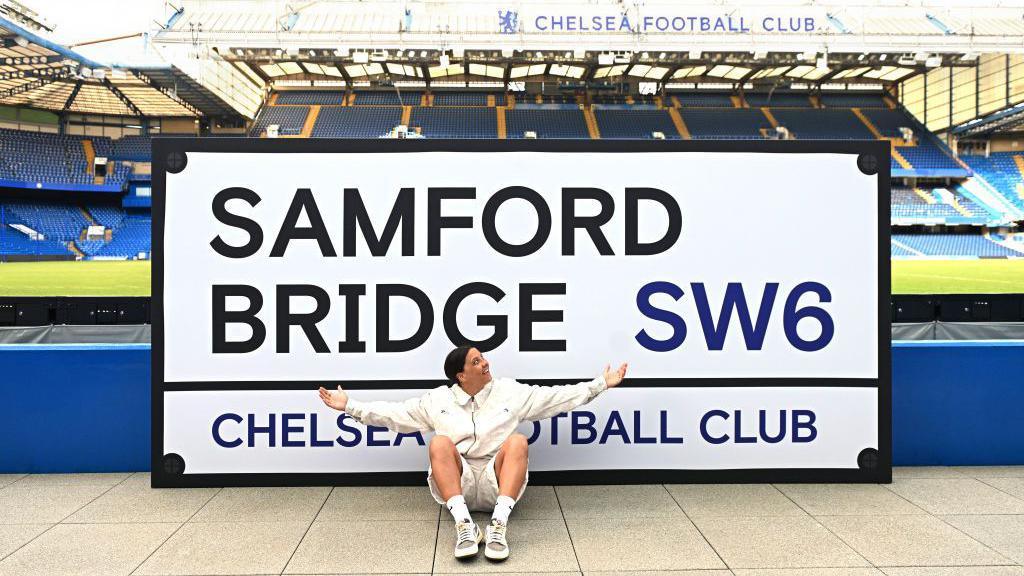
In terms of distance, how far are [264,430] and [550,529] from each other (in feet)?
5.51

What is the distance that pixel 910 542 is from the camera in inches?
109

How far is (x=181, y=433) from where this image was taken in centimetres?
346

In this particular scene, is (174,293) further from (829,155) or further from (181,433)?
(829,155)

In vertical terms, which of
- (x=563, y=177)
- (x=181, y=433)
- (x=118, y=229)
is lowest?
(x=181, y=433)

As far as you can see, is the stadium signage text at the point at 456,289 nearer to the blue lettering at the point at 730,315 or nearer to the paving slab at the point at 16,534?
the blue lettering at the point at 730,315

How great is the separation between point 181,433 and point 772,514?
3127 millimetres

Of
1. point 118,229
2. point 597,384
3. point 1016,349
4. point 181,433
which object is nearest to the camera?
point 597,384

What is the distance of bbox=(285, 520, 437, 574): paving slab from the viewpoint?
254cm

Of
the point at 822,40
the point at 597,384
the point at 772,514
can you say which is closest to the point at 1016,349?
the point at 772,514

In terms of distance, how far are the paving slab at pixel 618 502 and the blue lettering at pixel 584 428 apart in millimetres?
253

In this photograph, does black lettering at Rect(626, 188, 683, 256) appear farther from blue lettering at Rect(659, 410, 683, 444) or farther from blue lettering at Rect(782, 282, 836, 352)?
blue lettering at Rect(659, 410, 683, 444)

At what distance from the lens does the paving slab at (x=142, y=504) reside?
3027 millimetres

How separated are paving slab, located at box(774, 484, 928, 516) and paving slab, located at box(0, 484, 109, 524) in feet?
12.1

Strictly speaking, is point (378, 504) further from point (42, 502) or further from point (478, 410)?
point (42, 502)
